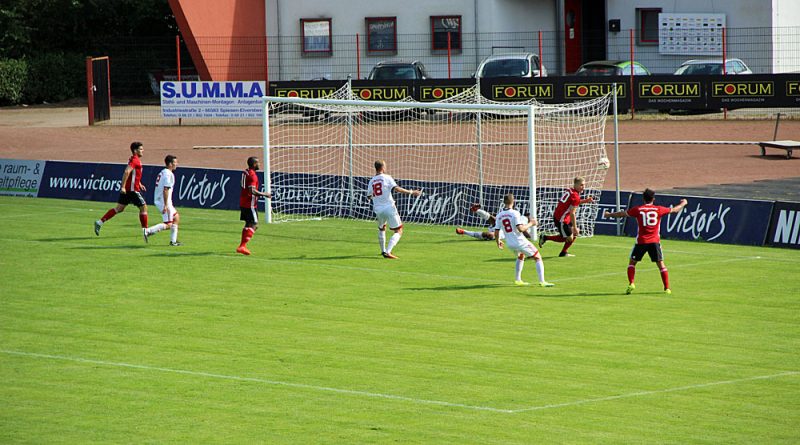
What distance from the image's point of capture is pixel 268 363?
52.1ft

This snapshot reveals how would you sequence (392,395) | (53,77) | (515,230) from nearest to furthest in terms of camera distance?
1. (392,395)
2. (515,230)
3. (53,77)

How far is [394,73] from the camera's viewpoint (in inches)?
1806

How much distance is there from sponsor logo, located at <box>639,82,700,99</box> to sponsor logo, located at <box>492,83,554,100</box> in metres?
3.26

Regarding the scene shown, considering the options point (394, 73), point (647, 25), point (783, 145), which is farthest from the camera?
point (647, 25)

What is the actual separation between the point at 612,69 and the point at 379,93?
8.51 m

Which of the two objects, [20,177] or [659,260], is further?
[20,177]

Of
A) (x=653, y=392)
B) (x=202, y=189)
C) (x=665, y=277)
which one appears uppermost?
(x=202, y=189)

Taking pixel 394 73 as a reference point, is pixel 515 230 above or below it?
below

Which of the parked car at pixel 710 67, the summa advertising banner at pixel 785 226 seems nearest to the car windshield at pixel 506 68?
the parked car at pixel 710 67

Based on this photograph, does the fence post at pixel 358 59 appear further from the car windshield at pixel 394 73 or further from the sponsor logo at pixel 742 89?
the sponsor logo at pixel 742 89

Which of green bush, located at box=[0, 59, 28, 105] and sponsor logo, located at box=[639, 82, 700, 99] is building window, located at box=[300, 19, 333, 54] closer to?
green bush, located at box=[0, 59, 28, 105]

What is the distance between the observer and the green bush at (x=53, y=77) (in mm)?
57375

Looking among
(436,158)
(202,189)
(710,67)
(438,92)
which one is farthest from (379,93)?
(202,189)

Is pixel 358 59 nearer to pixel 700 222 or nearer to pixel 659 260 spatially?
pixel 700 222
